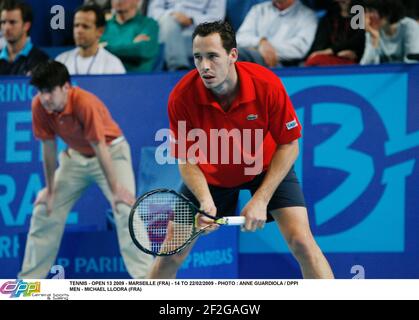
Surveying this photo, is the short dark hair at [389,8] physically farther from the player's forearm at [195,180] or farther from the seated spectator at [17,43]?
the seated spectator at [17,43]

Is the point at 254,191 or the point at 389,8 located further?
the point at 389,8

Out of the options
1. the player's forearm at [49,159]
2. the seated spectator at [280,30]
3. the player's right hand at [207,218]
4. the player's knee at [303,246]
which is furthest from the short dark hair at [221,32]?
the player's forearm at [49,159]

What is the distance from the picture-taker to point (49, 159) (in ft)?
18.5

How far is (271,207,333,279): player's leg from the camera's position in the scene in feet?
16.6

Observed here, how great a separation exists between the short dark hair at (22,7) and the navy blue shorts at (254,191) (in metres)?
1.54

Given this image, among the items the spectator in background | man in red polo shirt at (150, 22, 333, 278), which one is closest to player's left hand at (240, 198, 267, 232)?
man in red polo shirt at (150, 22, 333, 278)

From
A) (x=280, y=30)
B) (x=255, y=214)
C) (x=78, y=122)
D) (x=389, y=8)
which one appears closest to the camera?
(x=255, y=214)

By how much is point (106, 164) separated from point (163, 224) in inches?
33.4

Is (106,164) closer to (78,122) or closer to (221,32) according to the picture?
(78,122)

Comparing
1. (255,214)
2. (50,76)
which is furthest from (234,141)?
(50,76)

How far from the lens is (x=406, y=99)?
5305 mm

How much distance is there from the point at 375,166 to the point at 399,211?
30 cm
